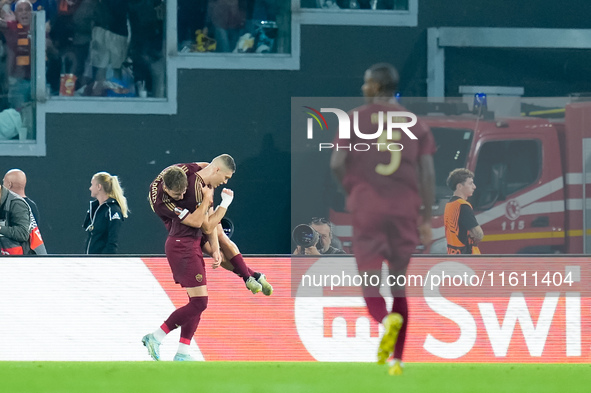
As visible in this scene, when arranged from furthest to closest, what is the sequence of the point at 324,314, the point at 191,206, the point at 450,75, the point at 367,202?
the point at 450,75, the point at 324,314, the point at 191,206, the point at 367,202

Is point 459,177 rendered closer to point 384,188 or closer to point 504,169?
point 504,169

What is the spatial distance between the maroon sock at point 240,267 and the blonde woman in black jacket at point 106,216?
1470mm

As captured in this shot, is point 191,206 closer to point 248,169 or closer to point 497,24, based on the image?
point 248,169

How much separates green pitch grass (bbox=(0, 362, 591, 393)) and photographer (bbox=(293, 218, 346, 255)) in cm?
336

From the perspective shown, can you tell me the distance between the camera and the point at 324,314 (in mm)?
8086

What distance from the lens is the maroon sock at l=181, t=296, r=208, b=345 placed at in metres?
7.55

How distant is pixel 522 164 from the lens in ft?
36.6

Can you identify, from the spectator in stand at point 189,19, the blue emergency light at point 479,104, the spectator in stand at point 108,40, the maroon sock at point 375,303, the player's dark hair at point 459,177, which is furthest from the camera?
the spectator in stand at point 189,19

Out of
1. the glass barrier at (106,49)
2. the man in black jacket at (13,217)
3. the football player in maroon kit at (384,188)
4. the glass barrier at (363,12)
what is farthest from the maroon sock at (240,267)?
the glass barrier at (363,12)

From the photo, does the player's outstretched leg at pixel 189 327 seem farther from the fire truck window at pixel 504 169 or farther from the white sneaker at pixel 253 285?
the fire truck window at pixel 504 169

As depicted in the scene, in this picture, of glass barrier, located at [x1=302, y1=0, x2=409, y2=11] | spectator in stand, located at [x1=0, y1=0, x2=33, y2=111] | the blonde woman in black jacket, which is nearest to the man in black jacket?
the blonde woman in black jacket

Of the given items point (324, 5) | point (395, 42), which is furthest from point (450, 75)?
point (324, 5)

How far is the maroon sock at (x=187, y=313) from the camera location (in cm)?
754

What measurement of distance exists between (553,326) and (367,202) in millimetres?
2988
